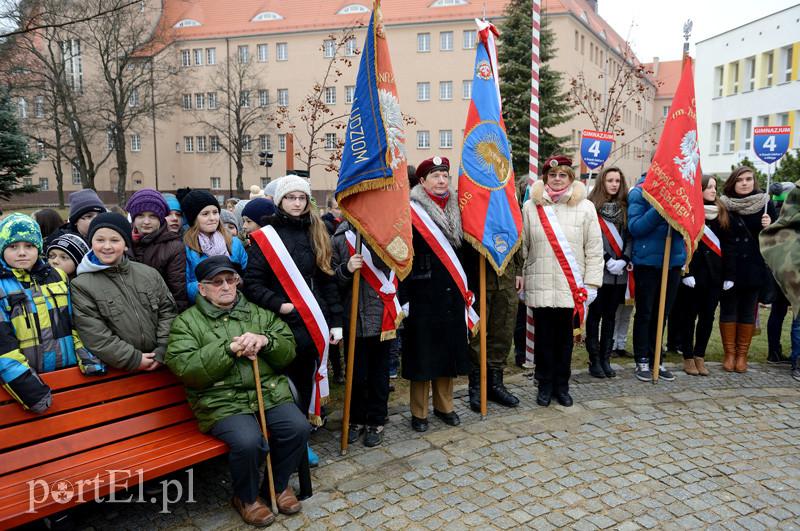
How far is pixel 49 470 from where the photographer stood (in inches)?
133

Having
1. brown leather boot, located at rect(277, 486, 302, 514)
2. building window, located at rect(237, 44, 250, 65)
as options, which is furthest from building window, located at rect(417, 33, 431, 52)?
brown leather boot, located at rect(277, 486, 302, 514)

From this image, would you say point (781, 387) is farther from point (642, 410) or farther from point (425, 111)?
point (425, 111)

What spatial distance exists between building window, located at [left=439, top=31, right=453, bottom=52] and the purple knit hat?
48.0m

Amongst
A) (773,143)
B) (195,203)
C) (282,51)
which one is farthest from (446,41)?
(195,203)

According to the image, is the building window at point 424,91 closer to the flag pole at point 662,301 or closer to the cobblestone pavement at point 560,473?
the flag pole at point 662,301

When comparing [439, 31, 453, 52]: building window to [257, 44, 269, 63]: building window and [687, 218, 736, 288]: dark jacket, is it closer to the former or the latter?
[257, 44, 269, 63]: building window

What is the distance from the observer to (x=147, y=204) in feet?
15.2

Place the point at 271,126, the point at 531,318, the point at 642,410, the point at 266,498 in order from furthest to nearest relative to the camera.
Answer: the point at 271,126 < the point at 531,318 < the point at 642,410 < the point at 266,498

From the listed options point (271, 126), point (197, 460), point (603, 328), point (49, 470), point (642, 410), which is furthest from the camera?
point (271, 126)

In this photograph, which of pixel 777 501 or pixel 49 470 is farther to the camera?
pixel 777 501

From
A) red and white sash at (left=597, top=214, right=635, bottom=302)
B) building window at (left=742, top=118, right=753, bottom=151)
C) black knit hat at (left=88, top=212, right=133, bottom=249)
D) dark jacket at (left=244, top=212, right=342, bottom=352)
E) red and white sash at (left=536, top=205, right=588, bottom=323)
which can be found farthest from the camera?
building window at (left=742, top=118, right=753, bottom=151)

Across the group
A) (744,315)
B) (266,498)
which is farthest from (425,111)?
(266,498)

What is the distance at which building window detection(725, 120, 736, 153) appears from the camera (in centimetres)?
3525

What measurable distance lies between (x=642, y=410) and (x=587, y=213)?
184 centimetres
